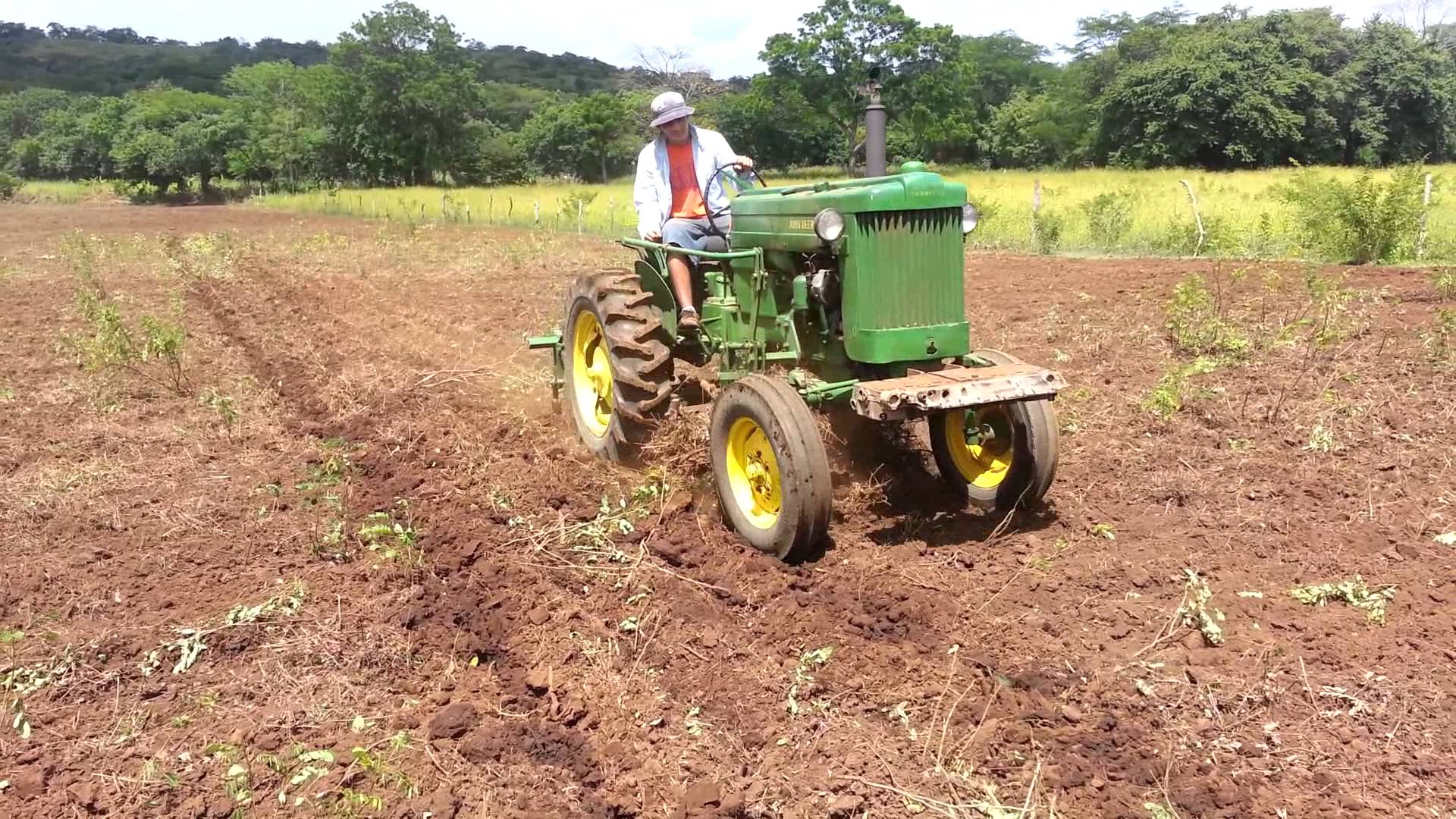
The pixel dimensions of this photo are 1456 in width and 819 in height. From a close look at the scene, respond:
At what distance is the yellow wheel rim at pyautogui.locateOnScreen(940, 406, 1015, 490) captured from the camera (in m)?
4.89

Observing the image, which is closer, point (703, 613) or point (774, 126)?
point (703, 613)

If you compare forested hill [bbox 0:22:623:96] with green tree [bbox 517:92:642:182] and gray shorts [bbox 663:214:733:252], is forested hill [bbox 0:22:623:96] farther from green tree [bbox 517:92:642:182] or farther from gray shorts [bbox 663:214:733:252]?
gray shorts [bbox 663:214:733:252]

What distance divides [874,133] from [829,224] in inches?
32.3

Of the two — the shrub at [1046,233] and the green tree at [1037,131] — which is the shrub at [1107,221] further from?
the green tree at [1037,131]

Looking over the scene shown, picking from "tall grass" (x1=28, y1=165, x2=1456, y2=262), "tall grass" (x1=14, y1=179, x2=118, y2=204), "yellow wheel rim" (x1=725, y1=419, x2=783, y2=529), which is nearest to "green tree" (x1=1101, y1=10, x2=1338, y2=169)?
"tall grass" (x1=28, y1=165, x2=1456, y2=262)

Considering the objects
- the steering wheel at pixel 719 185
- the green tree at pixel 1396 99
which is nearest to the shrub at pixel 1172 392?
the steering wheel at pixel 719 185

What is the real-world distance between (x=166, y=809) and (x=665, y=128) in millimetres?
4038

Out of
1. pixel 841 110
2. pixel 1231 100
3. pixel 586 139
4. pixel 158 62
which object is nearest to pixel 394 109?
pixel 586 139

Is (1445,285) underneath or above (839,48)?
underneath

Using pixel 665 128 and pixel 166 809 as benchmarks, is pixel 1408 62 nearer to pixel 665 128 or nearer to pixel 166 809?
pixel 665 128

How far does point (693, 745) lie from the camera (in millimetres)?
3174

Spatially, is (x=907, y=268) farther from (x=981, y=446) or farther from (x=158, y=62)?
(x=158, y=62)

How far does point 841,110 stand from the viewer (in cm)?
3691

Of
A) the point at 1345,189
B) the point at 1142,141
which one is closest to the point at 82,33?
the point at 1142,141
